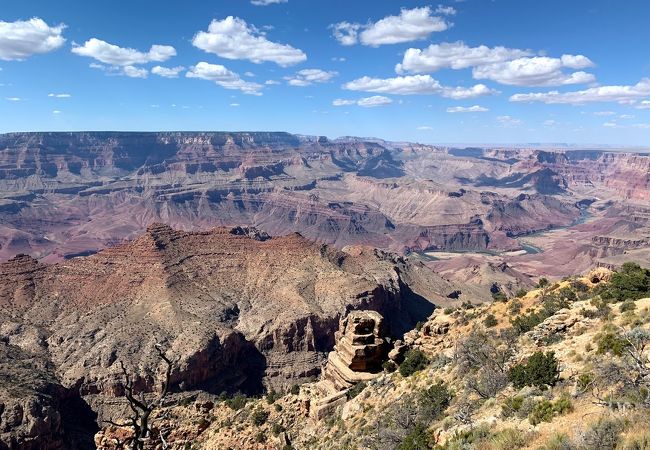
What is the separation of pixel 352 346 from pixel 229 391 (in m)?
38.6

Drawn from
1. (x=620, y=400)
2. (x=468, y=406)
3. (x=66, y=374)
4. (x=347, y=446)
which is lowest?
(x=66, y=374)

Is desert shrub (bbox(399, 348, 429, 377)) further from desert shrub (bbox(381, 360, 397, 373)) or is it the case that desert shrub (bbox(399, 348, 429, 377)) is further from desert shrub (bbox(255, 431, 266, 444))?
desert shrub (bbox(255, 431, 266, 444))

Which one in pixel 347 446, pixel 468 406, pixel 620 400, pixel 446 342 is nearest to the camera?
pixel 620 400

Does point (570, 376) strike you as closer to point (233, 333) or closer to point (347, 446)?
point (347, 446)

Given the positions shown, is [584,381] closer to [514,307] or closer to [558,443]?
[558,443]

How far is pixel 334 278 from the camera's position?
344 ft

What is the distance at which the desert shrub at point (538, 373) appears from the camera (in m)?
24.2

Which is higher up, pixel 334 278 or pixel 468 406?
pixel 468 406

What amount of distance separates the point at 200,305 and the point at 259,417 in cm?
5422

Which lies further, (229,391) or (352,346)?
(229,391)

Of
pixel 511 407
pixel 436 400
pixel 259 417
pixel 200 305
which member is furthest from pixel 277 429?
pixel 200 305

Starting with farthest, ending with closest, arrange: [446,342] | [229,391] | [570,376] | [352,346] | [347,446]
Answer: [229,391], [352,346], [446,342], [347,446], [570,376]

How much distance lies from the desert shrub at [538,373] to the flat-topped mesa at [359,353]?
886 inches

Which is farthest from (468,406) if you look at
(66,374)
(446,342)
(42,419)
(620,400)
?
(66,374)
